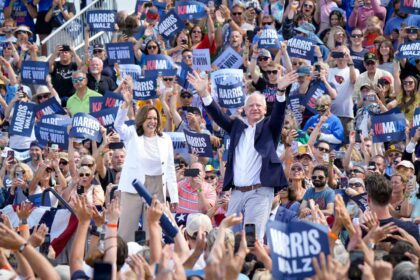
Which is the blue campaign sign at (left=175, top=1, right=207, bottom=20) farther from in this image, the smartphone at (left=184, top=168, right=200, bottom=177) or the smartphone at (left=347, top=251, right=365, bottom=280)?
the smartphone at (left=347, top=251, right=365, bottom=280)

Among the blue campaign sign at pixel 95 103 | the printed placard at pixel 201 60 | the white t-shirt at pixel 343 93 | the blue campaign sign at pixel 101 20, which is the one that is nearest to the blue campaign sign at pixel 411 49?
the white t-shirt at pixel 343 93

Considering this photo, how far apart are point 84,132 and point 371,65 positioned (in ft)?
11.9

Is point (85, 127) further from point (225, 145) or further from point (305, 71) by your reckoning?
point (305, 71)

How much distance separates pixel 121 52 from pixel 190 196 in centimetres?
534

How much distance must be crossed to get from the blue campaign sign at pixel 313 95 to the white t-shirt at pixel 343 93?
22 centimetres

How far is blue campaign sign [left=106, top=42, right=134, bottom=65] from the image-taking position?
2086 centimetres

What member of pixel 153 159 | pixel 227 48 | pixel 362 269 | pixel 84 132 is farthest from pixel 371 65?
pixel 362 269

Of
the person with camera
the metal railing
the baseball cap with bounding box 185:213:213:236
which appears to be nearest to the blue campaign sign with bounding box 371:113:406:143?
the person with camera

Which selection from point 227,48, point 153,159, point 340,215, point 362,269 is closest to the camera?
point 362,269

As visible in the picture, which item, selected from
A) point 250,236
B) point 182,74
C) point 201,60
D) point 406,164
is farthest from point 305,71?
point 250,236

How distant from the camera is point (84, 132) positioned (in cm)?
1777

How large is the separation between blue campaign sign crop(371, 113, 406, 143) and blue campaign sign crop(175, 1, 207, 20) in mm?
4976

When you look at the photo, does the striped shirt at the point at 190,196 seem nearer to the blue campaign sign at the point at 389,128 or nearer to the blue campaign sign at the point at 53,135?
the blue campaign sign at the point at 389,128

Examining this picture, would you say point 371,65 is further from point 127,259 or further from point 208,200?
point 127,259
